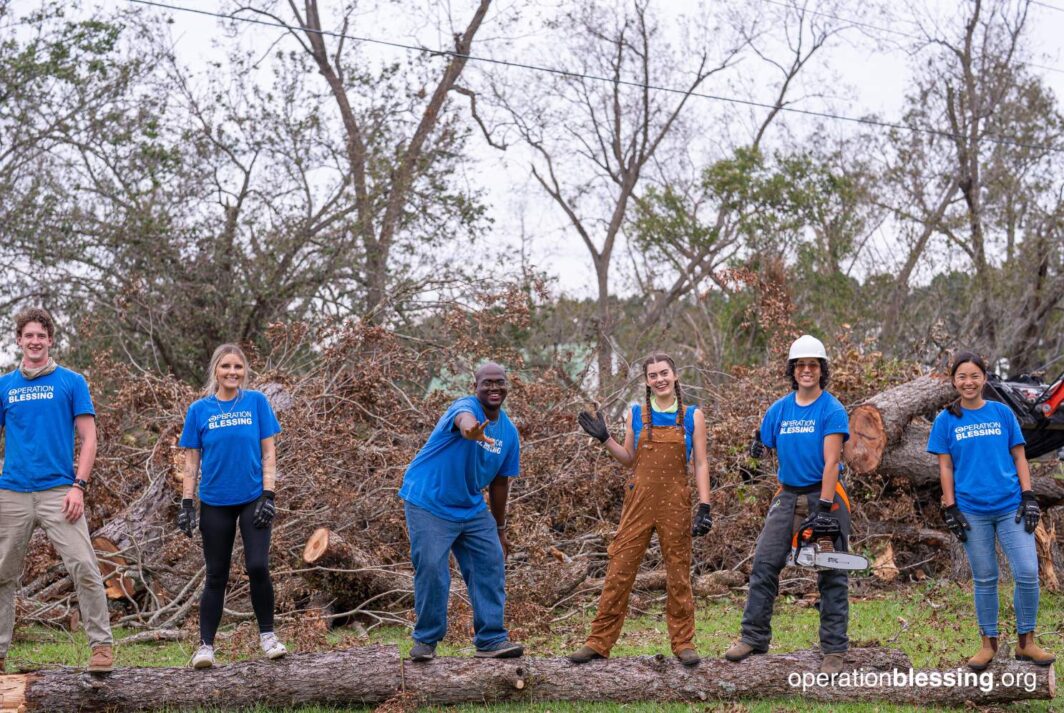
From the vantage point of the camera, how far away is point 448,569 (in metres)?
6.09

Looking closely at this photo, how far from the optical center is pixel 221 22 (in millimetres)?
19172

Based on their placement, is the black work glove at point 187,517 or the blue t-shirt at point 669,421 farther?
the blue t-shirt at point 669,421

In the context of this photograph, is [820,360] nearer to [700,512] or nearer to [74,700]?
[700,512]

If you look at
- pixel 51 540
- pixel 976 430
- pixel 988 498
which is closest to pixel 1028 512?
pixel 988 498

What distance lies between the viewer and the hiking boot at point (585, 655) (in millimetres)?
6004

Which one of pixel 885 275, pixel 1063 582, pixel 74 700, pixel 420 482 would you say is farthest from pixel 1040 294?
pixel 74 700

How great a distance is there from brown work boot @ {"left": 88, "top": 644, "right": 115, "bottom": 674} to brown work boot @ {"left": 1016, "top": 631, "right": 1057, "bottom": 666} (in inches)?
192

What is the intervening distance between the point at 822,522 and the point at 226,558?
10.6 feet

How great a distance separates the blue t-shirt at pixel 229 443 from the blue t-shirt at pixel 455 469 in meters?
0.83

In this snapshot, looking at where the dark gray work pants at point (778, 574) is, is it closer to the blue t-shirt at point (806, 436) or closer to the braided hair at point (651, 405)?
the blue t-shirt at point (806, 436)

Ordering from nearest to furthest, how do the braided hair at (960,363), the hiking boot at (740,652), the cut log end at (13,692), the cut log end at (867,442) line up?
the cut log end at (13,692) < the hiking boot at (740,652) < the braided hair at (960,363) < the cut log end at (867,442)

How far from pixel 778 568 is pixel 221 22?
16.3 metres

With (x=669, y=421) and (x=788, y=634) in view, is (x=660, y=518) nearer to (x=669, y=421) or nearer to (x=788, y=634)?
(x=669, y=421)

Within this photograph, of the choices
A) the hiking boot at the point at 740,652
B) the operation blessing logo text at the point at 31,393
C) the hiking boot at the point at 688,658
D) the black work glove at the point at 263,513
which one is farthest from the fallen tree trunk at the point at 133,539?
the hiking boot at the point at 740,652
